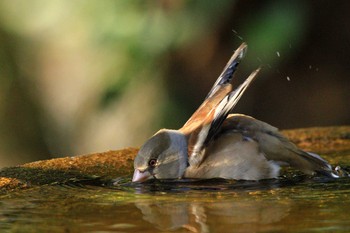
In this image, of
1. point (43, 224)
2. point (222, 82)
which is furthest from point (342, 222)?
point (222, 82)

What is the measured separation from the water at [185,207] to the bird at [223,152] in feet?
0.49

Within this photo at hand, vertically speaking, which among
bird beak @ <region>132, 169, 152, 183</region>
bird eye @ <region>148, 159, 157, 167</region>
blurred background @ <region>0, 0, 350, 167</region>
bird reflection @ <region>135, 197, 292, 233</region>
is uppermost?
blurred background @ <region>0, 0, 350, 167</region>

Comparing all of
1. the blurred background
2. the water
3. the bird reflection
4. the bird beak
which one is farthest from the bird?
the blurred background

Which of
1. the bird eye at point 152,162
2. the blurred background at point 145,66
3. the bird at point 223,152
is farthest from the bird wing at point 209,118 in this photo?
the blurred background at point 145,66

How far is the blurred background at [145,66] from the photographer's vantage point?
7461 mm

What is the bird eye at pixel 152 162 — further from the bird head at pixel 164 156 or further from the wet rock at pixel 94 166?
the wet rock at pixel 94 166

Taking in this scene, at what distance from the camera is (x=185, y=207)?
3.29 metres

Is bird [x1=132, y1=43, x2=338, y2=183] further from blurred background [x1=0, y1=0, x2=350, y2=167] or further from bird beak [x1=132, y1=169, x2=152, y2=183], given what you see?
blurred background [x1=0, y1=0, x2=350, y2=167]

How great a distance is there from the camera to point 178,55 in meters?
8.41

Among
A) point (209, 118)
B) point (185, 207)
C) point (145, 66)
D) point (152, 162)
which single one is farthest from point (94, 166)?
point (145, 66)

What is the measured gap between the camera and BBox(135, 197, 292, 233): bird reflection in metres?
2.79

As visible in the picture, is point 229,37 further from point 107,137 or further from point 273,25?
point 107,137

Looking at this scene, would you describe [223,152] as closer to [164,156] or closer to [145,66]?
[164,156]

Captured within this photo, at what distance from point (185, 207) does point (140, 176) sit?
118 cm
